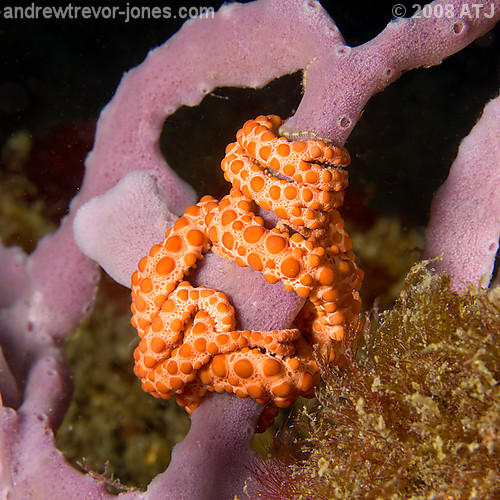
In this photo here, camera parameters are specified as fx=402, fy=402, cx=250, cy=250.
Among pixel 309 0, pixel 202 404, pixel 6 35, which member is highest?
pixel 309 0

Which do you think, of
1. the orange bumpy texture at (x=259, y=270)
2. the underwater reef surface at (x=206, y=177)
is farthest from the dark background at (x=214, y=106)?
the orange bumpy texture at (x=259, y=270)

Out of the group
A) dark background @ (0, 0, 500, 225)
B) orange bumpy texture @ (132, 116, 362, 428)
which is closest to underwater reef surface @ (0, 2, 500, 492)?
dark background @ (0, 0, 500, 225)

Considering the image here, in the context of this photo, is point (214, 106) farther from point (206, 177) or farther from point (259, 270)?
point (259, 270)

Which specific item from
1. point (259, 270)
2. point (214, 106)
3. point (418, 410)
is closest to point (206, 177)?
point (214, 106)

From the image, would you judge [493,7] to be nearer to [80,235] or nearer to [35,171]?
[80,235]

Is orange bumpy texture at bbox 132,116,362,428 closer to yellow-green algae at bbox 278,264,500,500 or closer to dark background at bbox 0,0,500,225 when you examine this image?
yellow-green algae at bbox 278,264,500,500

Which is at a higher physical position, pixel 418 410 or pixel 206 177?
pixel 206 177

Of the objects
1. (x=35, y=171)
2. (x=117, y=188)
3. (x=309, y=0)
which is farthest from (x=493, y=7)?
(x=35, y=171)
